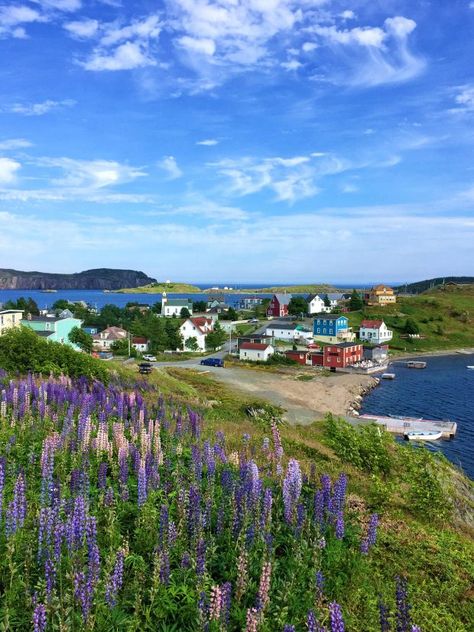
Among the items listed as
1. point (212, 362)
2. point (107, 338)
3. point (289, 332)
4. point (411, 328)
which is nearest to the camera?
point (212, 362)

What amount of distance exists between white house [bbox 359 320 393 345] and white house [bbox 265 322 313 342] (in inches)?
550

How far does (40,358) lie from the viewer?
22641 mm

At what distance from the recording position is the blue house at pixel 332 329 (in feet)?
341

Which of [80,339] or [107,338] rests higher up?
[80,339]

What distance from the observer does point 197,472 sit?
25.9 feet

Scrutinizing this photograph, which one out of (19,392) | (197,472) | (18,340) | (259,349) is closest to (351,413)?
(259,349)

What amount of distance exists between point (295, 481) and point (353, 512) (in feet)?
6.82

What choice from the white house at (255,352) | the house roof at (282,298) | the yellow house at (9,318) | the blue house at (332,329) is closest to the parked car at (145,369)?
the yellow house at (9,318)

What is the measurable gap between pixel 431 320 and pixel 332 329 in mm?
38538

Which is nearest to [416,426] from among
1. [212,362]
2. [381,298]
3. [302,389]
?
[302,389]

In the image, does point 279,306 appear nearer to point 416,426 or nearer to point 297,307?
point 297,307

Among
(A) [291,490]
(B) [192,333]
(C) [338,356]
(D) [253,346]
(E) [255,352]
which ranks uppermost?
(A) [291,490]

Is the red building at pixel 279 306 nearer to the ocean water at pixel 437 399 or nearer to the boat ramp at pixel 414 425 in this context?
the ocean water at pixel 437 399

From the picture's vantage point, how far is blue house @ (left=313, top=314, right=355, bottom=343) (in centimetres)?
10394
